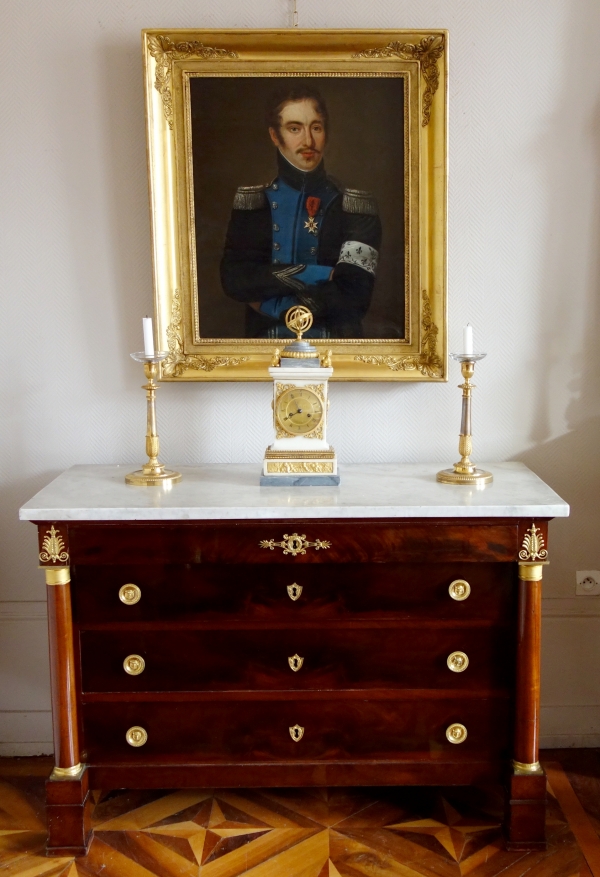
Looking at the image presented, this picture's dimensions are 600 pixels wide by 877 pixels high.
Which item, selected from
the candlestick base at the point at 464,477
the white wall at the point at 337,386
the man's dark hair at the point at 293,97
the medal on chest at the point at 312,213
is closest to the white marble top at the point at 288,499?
the candlestick base at the point at 464,477

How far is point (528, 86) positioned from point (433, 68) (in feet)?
1.10

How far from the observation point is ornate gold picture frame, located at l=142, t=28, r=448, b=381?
7.27 feet

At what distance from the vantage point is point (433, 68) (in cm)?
221

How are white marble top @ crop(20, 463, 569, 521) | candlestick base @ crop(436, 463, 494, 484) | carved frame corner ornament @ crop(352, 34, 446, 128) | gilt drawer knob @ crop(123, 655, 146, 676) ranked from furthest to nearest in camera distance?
carved frame corner ornament @ crop(352, 34, 446, 128) → candlestick base @ crop(436, 463, 494, 484) → gilt drawer knob @ crop(123, 655, 146, 676) → white marble top @ crop(20, 463, 569, 521)

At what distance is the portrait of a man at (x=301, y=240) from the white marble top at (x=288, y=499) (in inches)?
22.7

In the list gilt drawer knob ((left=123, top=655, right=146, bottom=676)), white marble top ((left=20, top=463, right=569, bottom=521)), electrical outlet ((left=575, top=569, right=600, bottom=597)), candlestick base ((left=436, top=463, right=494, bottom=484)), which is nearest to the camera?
white marble top ((left=20, top=463, right=569, bottom=521))

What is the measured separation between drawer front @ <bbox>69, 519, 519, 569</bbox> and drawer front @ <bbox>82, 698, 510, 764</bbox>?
1.44 feet

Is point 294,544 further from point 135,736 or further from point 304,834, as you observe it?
point 304,834

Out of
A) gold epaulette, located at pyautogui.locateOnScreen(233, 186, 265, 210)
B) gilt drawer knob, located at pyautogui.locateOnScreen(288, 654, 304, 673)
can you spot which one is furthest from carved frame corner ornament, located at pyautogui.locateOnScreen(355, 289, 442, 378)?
gilt drawer knob, located at pyautogui.locateOnScreen(288, 654, 304, 673)

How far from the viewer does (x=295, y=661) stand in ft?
6.35

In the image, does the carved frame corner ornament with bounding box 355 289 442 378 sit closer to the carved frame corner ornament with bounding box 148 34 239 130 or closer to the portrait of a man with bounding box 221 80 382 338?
the portrait of a man with bounding box 221 80 382 338

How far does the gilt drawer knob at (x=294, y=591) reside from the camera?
1904mm

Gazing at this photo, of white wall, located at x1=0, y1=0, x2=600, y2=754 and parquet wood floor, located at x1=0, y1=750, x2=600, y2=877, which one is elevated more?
white wall, located at x1=0, y1=0, x2=600, y2=754

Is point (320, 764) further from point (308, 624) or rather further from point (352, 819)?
point (308, 624)
